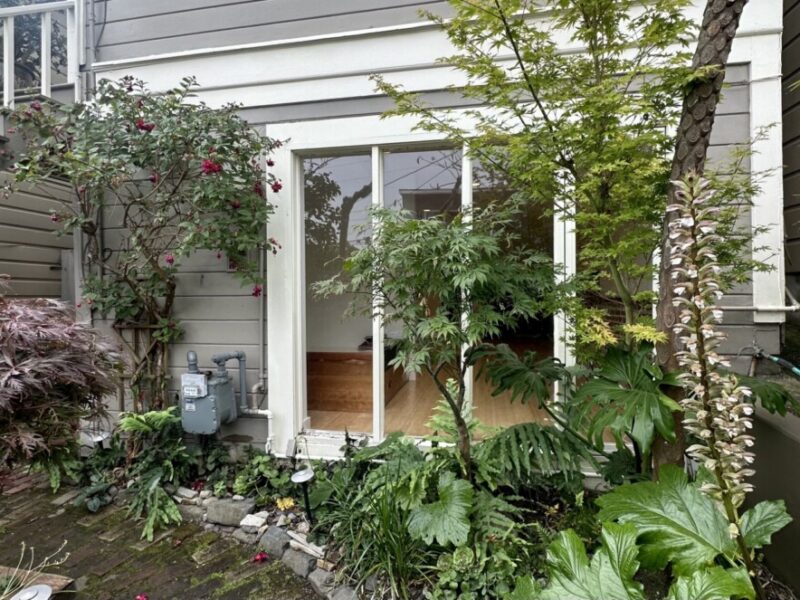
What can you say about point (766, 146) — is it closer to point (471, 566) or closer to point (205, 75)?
point (471, 566)

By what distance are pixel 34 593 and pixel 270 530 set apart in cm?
106

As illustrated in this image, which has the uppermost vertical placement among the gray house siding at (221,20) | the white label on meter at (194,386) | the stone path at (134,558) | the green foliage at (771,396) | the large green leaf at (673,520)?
the gray house siding at (221,20)

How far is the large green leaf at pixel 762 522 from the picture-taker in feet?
3.85

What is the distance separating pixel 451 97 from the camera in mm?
2762

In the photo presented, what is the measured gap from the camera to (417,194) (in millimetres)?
3260

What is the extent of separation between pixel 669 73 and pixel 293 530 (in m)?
2.96

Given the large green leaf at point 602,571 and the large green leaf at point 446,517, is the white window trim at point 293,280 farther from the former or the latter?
the large green leaf at point 602,571

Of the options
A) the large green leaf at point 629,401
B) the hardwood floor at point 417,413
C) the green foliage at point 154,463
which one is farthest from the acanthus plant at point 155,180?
the large green leaf at point 629,401

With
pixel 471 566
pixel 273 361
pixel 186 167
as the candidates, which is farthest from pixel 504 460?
pixel 186 167

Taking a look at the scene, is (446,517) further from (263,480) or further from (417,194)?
(417,194)

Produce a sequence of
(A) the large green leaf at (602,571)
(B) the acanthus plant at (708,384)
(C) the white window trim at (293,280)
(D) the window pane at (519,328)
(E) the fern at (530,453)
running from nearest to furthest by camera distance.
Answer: (B) the acanthus plant at (708,384)
(A) the large green leaf at (602,571)
(E) the fern at (530,453)
(D) the window pane at (519,328)
(C) the white window trim at (293,280)

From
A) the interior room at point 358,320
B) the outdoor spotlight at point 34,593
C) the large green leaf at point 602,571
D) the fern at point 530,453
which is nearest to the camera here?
the large green leaf at point 602,571

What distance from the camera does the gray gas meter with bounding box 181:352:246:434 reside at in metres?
2.84

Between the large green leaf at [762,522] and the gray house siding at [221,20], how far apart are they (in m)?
3.16
